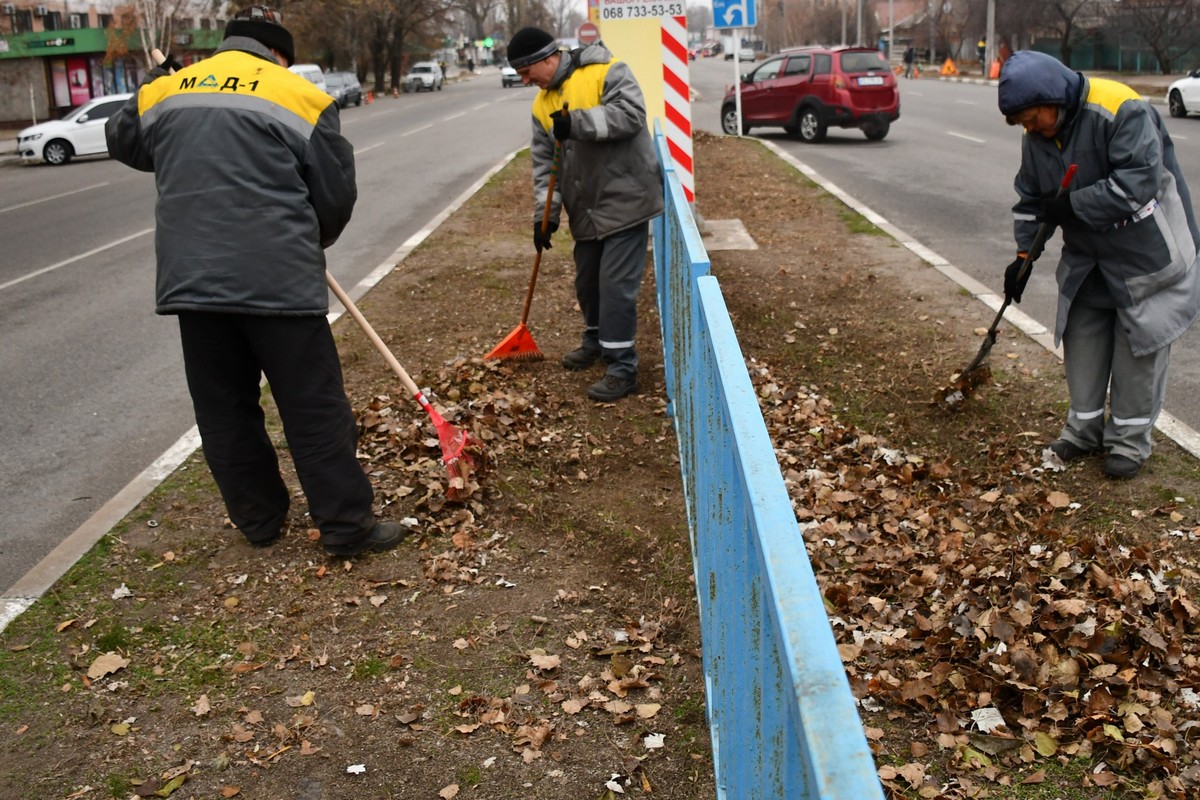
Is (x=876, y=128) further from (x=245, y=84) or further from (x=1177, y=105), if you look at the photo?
(x=245, y=84)

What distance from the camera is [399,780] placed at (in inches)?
135

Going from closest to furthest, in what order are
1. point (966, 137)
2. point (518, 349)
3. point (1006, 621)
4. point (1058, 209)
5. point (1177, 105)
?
point (1006, 621), point (1058, 209), point (518, 349), point (966, 137), point (1177, 105)

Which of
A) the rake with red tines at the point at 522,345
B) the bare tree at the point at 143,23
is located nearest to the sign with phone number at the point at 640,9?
the rake with red tines at the point at 522,345

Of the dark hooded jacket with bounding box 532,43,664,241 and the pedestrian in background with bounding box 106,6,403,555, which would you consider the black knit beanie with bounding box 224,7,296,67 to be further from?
the dark hooded jacket with bounding box 532,43,664,241

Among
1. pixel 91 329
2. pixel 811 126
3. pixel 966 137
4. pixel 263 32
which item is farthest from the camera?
pixel 966 137

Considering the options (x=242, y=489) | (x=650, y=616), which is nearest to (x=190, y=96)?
(x=242, y=489)

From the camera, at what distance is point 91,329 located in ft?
31.1

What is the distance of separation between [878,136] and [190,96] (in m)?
19.5

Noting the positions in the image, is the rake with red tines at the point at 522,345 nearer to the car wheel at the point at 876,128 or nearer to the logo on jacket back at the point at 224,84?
the logo on jacket back at the point at 224,84

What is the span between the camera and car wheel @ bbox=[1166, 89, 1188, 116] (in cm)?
2553

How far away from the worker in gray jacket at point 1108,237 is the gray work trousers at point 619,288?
200 centimetres

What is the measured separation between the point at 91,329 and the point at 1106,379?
7515mm

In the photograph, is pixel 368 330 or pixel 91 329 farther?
pixel 91 329

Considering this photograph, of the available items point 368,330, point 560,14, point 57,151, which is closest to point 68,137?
point 57,151
